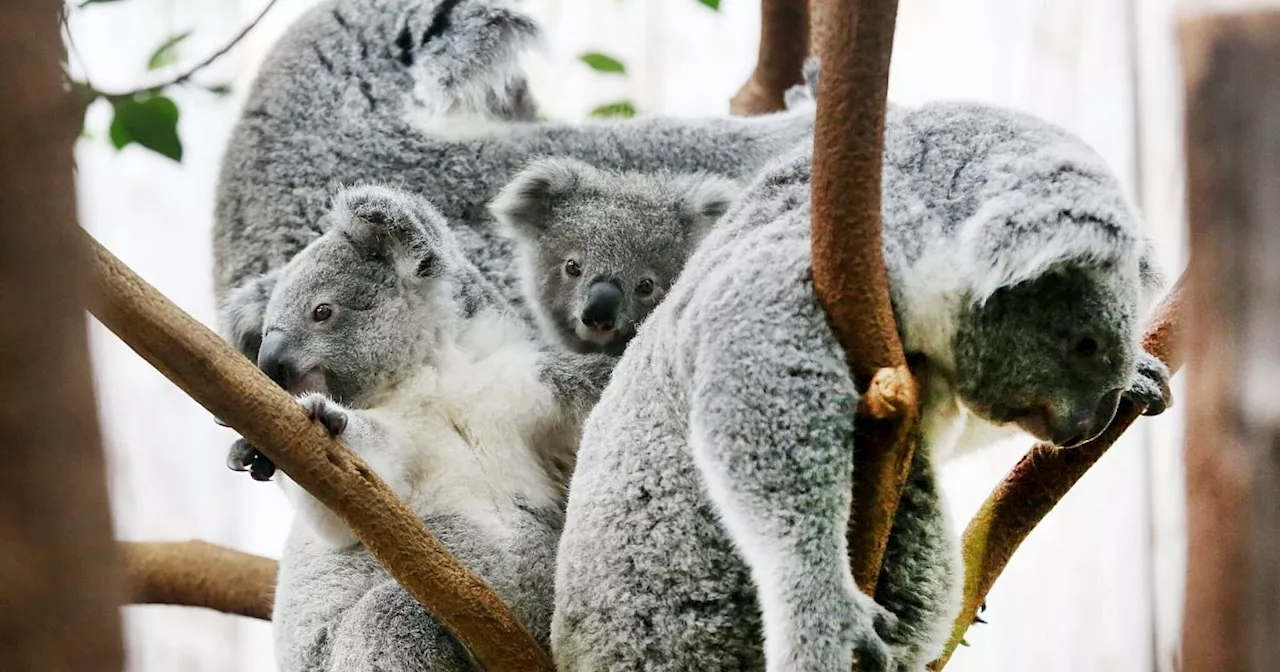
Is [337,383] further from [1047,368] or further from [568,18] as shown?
[568,18]

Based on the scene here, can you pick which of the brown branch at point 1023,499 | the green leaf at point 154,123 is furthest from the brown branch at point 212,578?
the brown branch at point 1023,499

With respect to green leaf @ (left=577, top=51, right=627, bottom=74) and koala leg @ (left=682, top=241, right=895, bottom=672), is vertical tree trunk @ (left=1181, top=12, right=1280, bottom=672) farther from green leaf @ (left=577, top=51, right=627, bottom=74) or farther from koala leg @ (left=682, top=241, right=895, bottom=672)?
green leaf @ (left=577, top=51, right=627, bottom=74)

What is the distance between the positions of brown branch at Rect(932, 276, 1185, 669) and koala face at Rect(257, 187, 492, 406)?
107cm

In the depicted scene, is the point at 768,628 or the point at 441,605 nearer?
the point at 768,628

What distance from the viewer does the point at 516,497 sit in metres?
2.30

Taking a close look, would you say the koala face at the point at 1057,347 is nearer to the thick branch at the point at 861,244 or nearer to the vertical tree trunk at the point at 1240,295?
the thick branch at the point at 861,244

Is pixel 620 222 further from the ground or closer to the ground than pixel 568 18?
further from the ground

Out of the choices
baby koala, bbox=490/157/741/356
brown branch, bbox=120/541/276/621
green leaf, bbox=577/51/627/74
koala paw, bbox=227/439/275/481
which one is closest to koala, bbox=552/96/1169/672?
koala paw, bbox=227/439/275/481

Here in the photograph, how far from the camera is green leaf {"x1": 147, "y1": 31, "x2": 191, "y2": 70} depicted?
2766 mm

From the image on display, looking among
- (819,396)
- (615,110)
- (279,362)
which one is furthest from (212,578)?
(819,396)

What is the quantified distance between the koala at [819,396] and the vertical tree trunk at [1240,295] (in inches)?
29.1

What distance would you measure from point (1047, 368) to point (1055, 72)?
3.31 m

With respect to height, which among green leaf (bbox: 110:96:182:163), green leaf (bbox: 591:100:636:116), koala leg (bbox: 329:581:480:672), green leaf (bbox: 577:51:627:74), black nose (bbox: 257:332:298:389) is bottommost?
koala leg (bbox: 329:581:480:672)

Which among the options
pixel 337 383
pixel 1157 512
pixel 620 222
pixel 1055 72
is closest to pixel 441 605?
pixel 337 383
